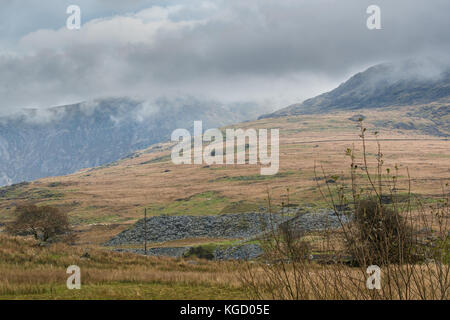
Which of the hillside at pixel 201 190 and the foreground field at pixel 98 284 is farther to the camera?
the hillside at pixel 201 190

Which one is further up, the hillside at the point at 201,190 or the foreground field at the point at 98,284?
the foreground field at the point at 98,284

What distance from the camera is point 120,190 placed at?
155 metres

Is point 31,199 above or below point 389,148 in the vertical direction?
below

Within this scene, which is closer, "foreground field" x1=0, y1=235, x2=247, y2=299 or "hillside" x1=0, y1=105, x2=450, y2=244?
"foreground field" x1=0, y1=235, x2=247, y2=299

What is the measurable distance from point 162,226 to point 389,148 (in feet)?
512

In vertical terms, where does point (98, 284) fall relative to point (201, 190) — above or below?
above

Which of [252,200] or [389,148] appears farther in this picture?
[389,148]

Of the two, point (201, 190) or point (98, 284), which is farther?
point (201, 190)

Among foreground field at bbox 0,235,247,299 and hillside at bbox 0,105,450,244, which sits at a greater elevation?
foreground field at bbox 0,235,247,299
